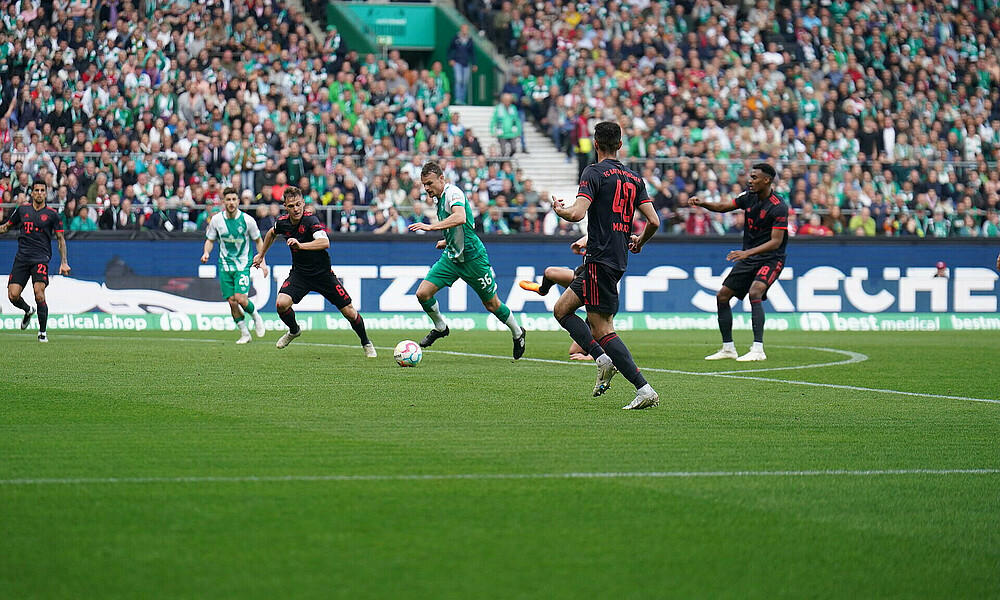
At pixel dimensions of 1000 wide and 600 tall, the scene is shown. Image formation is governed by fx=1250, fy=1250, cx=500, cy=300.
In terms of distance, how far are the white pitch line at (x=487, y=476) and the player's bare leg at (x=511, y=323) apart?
814cm

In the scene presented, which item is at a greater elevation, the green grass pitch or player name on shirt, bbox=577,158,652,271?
player name on shirt, bbox=577,158,652,271

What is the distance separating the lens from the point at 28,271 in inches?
752

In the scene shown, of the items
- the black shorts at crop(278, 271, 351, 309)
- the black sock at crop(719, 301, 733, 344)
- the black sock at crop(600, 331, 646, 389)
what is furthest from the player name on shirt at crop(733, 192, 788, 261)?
the black sock at crop(600, 331, 646, 389)

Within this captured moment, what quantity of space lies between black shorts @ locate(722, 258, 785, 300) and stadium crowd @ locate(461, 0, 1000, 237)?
10.2m

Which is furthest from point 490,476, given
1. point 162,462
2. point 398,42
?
point 398,42

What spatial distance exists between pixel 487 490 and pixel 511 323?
9123mm

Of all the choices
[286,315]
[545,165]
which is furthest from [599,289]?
[545,165]

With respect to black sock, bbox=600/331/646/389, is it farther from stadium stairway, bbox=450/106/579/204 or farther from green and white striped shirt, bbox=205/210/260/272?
stadium stairway, bbox=450/106/579/204

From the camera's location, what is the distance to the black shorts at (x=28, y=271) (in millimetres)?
18922

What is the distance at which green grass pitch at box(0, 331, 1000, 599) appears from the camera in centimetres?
454

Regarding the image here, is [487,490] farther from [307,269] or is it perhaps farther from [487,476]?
[307,269]

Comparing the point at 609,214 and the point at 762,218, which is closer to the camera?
the point at 609,214

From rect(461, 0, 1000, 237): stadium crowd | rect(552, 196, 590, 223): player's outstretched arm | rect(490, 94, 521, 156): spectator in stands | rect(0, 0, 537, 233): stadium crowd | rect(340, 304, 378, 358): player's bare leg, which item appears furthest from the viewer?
rect(490, 94, 521, 156): spectator in stands

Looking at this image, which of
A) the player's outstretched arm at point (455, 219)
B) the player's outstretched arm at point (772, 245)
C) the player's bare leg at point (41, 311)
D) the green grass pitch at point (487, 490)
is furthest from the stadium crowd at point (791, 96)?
the green grass pitch at point (487, 490)
